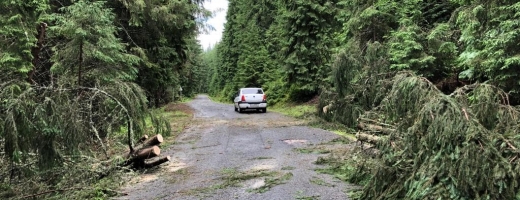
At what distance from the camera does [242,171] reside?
7469 mm

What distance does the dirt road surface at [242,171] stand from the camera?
605 cm

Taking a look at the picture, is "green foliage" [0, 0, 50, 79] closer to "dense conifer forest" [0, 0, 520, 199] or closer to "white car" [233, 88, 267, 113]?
"dense conifer forest" [0, 0, 520, 199]

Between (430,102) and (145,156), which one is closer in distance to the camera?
(430,102)

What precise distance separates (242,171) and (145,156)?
2.09 metres

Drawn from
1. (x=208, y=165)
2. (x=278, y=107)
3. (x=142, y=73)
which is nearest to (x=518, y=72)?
(x=208, y=165)

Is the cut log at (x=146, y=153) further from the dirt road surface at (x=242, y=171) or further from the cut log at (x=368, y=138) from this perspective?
the cut log at (x=368, y=138)

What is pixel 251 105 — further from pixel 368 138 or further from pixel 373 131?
pixel 368 138

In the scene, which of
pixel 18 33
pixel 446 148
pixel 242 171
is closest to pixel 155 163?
pixel 242 171

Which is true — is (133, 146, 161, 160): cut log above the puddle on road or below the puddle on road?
above

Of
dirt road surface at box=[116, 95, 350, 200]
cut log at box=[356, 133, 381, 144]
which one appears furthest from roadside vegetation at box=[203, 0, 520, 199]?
dirt road surface at box=[116, 95, 350, 200]

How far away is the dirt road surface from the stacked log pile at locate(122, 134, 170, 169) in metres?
0.22

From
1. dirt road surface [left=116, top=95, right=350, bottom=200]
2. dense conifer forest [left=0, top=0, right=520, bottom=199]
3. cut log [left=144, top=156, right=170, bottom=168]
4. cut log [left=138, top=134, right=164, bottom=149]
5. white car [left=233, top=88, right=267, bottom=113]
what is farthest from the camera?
white car [left=233, top=88, right=267, bottom=113]

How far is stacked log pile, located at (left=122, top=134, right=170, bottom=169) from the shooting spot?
787cm

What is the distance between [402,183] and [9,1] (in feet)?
31.6
